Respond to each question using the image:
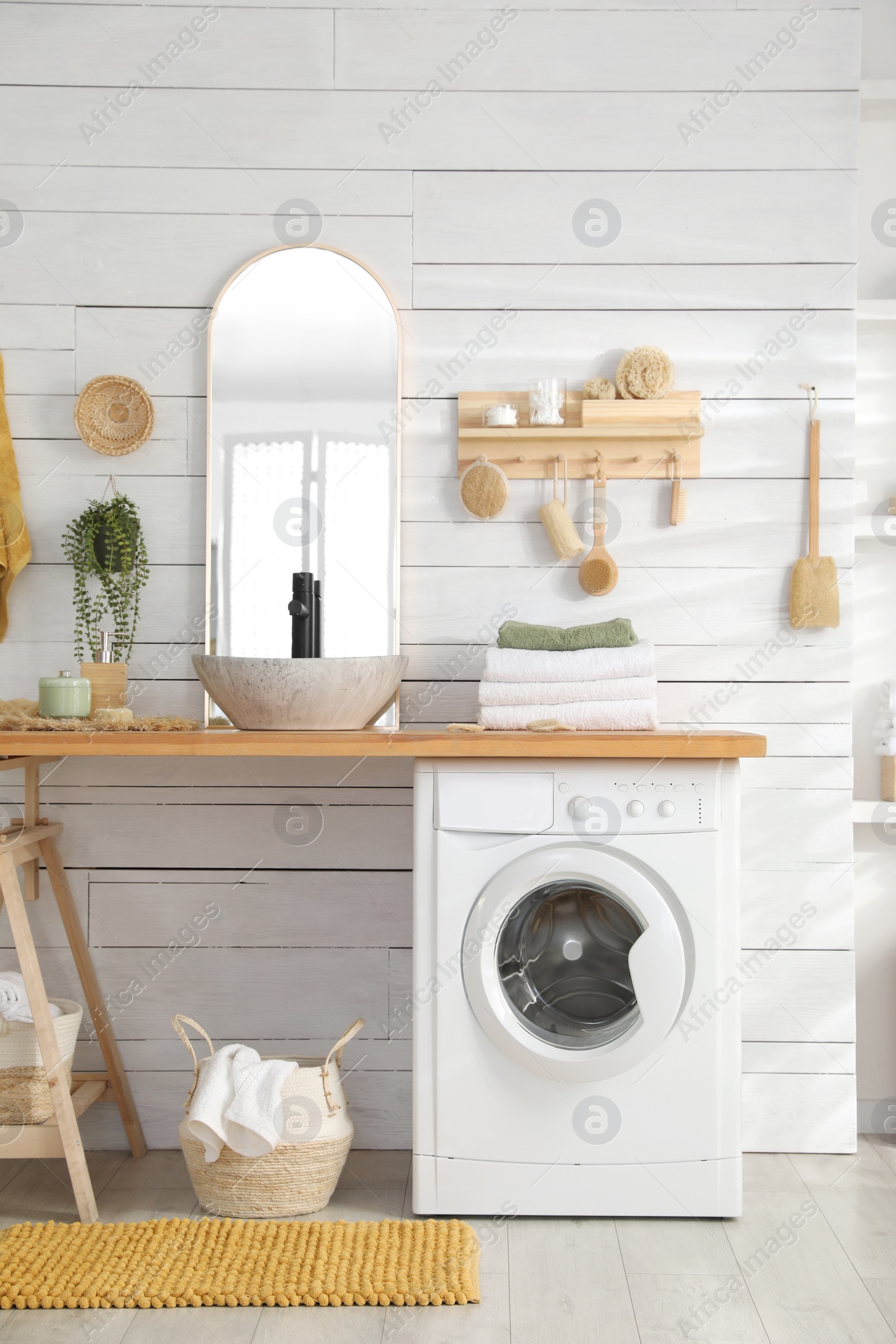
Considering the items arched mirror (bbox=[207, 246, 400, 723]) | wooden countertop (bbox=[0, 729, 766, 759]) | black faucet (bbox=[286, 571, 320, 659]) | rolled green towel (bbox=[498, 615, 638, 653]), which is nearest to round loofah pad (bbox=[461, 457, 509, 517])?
arched mirror (bbox=[207, 246, 400, 723])

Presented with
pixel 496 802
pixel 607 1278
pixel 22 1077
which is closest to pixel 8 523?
pixel 22 1077

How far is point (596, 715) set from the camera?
2.03m

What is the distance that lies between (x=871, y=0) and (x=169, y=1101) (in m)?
2.95

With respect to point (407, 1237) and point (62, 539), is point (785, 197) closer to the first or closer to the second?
point (62, 539)

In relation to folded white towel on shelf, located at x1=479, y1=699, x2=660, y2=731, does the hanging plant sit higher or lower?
higher

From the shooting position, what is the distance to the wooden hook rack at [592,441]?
7.48ft

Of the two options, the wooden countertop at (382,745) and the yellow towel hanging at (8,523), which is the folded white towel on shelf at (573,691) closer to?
the wooden countertop at (382,745)

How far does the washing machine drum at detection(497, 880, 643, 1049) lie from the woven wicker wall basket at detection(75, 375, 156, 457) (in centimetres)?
132

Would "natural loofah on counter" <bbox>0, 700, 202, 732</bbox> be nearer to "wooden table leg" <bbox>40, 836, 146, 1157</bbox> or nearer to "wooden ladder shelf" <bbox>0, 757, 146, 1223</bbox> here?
"wooden ladder shelf" <bbox>0, 757, 146, 1223</bbox>

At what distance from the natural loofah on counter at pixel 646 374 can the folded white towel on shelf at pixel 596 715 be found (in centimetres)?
70

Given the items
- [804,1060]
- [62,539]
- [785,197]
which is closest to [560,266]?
[785,197]

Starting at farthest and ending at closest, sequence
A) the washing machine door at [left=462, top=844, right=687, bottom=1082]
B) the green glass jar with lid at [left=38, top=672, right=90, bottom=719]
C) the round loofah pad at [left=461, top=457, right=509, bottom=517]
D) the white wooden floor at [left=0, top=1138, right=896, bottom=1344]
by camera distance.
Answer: the round loofah pad at [left=461, top=457, right=509, bottom=517] < the green glass jar with lid at [left=38, top=672, right=90, bottom=719] < the washing machine door at [left=462, top=844, right=687, bottom=1082] < the white wooden floor at [left=0, top=1138, right=896, bottom=1344]

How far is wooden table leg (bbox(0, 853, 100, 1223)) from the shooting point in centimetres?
193

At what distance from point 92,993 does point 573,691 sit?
1.23 meters
